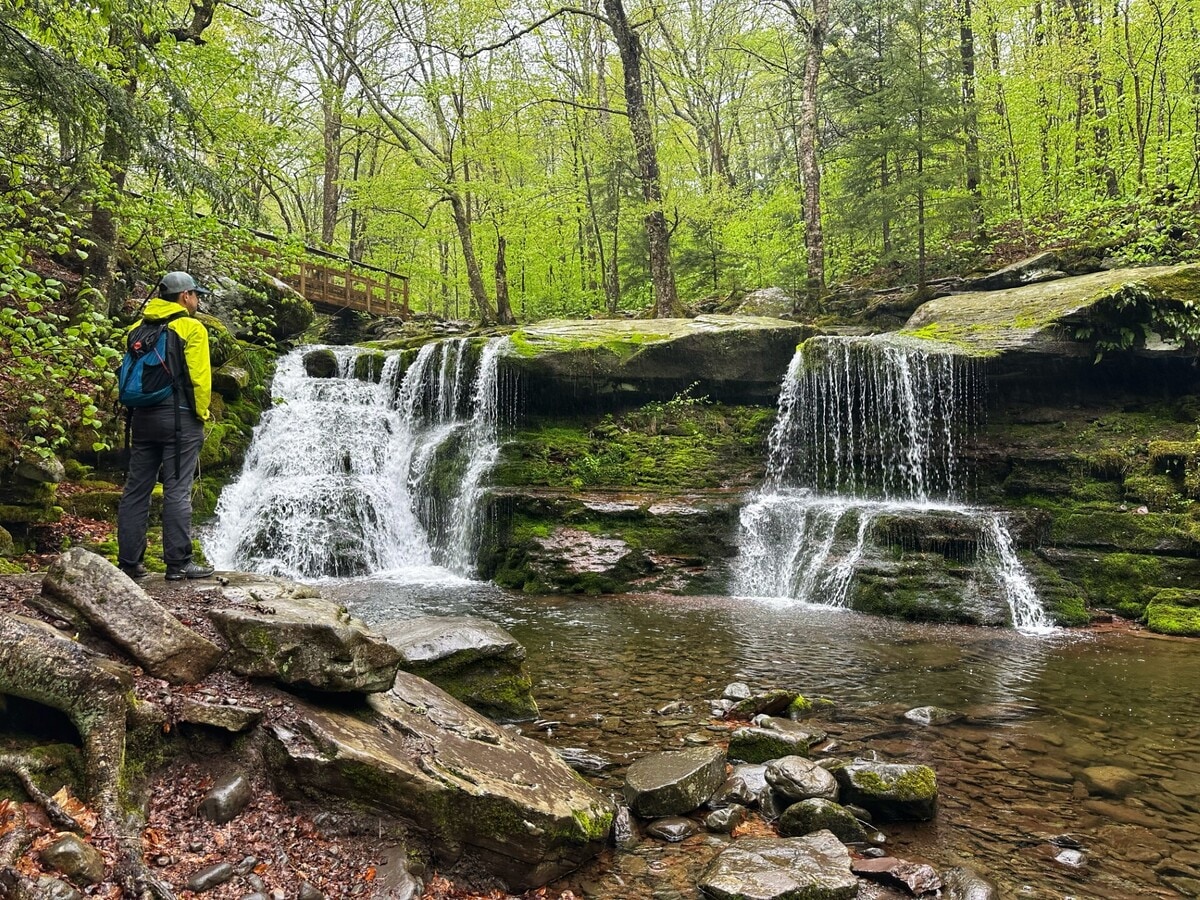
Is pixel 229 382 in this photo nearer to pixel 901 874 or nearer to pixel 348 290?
pixel 348 290

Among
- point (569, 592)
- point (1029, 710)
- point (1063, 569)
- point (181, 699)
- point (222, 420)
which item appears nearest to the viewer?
point (181, 699)

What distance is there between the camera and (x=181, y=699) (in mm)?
3164

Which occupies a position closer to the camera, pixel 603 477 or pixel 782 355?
pixel 603 477

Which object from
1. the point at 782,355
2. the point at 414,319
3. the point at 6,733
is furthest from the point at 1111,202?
the point at 414,319

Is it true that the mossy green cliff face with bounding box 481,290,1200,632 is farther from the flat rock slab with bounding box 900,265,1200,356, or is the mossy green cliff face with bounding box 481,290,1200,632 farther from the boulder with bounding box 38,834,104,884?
the boulder with bounding box 38,834,104,884

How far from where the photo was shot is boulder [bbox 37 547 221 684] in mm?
3297

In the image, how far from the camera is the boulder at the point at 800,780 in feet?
13.7

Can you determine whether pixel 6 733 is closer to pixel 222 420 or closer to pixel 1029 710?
pixel 1029 710

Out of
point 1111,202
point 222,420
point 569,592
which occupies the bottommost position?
point 569,592

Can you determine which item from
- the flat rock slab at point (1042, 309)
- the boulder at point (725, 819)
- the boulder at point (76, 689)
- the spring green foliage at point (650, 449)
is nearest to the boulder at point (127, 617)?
the boulder at point (76, 689)

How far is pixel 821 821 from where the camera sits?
12.8 feet

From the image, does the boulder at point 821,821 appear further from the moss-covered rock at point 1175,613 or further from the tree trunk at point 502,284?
the tree trunk at point 502,284

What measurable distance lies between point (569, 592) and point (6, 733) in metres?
8.86

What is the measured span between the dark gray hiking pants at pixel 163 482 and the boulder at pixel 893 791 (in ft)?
15.3
